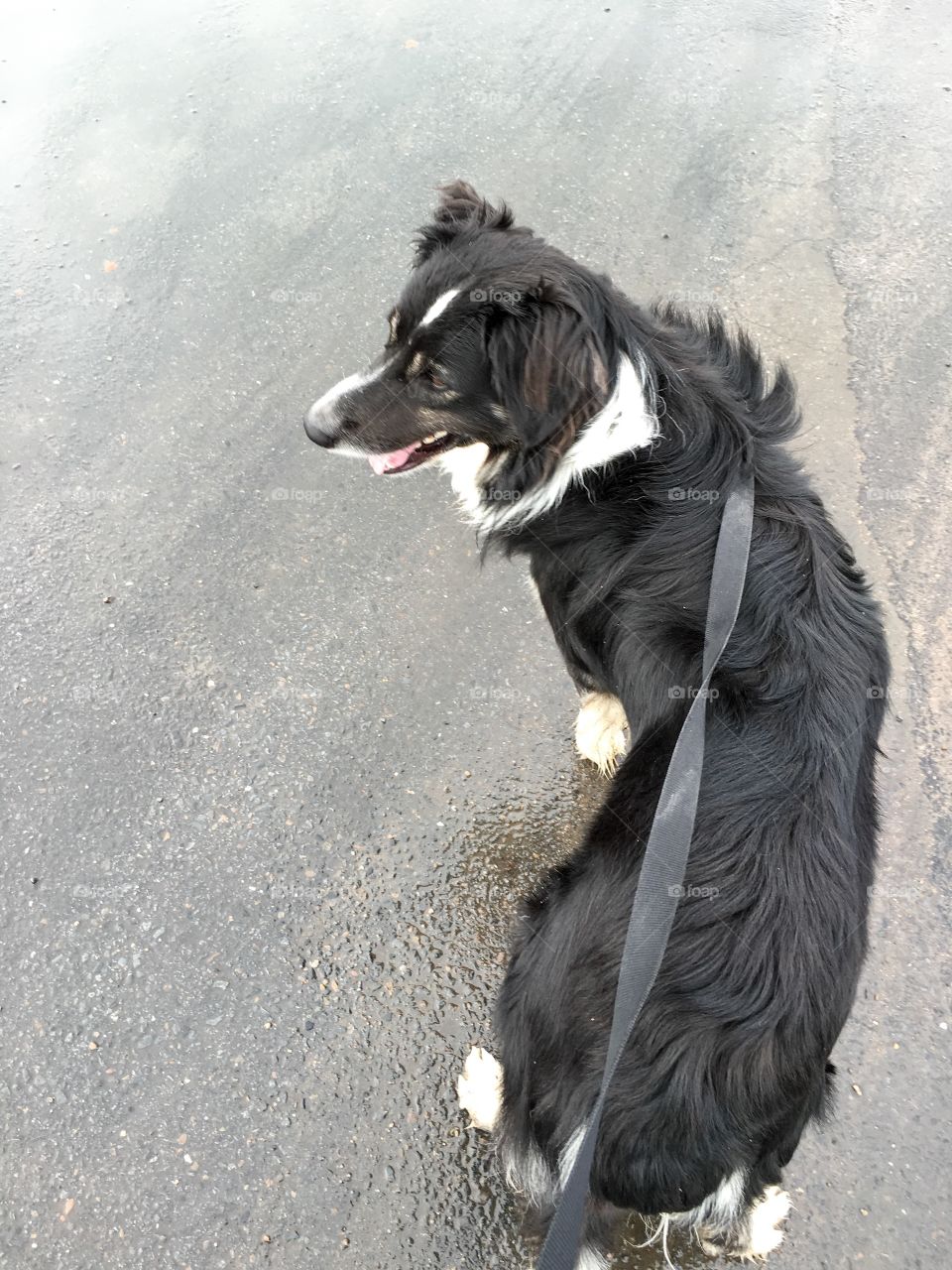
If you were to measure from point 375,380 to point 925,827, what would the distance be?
90.1 inches

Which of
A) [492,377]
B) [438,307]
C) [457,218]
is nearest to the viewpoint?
[492,377]

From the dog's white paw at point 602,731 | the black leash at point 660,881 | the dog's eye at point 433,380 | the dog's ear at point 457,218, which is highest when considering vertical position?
the dog's ear at point 457,218

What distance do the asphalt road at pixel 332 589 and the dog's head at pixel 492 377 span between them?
80 centimetres

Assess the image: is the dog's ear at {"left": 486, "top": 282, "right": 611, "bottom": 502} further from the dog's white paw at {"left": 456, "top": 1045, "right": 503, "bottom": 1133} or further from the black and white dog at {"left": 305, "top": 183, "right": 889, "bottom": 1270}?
the dog's white paw at {"left": 456, "top": 1045, "right": 503, "bottom": 1133}

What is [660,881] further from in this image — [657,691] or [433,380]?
[433,380]

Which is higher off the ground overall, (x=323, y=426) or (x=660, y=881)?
(x=323, y=426)

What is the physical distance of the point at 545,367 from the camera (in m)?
2.11

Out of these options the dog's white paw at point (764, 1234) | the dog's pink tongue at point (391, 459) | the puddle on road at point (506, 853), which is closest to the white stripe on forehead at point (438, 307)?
the dog's pink tongue at point (391, 459)

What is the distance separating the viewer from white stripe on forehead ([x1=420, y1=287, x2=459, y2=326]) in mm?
2307

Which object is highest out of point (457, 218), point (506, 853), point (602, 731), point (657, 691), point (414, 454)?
point (457, 218)

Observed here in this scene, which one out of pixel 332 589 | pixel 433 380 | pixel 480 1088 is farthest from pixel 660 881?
pixel 332 589

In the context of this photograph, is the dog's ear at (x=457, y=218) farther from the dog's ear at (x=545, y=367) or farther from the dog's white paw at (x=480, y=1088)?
the dog's white paw at (x=480, y=1088)

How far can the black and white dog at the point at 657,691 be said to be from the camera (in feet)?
A: 5.21

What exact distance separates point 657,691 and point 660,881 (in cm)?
55
